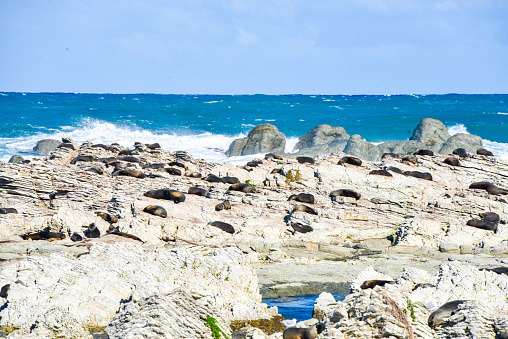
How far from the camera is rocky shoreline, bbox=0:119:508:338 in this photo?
25.8 feet

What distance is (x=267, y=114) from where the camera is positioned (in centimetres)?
8031

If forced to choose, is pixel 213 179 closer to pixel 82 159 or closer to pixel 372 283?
pixel 82 159

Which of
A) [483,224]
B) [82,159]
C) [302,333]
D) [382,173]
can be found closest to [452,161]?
[382,173]

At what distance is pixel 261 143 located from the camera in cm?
4356

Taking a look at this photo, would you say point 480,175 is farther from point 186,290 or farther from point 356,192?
point 186,290

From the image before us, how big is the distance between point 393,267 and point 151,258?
26.3ft

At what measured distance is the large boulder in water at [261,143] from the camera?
43.5 meters

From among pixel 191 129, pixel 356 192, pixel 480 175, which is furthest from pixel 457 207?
pixel 191 129

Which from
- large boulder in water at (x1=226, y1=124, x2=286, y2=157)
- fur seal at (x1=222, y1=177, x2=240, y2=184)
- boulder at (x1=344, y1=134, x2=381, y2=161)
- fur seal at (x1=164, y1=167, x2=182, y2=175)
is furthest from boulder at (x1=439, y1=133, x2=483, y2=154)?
fur seal at (x1=164, y1=167, x2=182, y2=175)

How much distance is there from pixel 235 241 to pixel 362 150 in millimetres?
25220

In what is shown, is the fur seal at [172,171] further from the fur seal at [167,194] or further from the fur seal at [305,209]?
the fur seal at [305,209]

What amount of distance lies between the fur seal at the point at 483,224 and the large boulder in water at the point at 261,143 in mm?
25522

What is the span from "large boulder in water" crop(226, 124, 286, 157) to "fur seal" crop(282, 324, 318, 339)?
35.5m

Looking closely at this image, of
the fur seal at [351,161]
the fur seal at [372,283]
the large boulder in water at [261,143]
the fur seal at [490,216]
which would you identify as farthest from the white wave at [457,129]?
the fur seal at [372,283]
